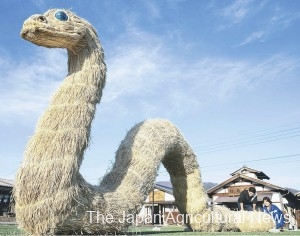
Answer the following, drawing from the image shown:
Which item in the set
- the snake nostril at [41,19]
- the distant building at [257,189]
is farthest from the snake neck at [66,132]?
the distant building at [257,189]

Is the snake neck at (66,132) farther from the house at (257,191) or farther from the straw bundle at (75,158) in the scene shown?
the house at (257,191)

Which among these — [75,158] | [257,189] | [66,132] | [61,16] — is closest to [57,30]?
[61,16]

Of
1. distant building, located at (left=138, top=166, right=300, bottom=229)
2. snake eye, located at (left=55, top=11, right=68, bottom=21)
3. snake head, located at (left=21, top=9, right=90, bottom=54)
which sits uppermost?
snake eye, located at (left=55, top=11, right=68, bottom=21)

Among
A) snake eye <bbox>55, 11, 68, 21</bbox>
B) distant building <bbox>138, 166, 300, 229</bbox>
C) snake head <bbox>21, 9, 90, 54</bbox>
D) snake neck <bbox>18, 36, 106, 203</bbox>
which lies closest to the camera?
snake neck <bbox>18, 36, 106, 203</bbox>

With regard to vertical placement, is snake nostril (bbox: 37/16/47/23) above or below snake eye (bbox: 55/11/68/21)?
below

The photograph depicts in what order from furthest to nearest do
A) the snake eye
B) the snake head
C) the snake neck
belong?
the snake eye → the snake head → the snake neck

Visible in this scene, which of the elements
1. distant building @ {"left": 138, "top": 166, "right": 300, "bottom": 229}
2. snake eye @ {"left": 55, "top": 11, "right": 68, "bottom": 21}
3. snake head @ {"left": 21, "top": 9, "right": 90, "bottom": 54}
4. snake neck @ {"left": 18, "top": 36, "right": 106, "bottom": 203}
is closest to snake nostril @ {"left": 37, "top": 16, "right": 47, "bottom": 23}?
snake head @ {"left": 21, "top": 9, "right": 90, "bottom": 54}

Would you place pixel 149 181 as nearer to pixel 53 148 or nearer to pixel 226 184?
pixel 53 148

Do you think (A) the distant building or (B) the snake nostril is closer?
(B) the snake nostril

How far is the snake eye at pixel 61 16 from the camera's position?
5767 mm

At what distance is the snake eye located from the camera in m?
5.77

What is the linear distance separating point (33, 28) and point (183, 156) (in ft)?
15.7

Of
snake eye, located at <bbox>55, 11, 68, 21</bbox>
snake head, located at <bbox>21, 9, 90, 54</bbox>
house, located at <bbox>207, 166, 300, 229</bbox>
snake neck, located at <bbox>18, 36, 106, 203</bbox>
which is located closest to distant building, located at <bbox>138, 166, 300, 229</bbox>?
house, located at <bbox>207, 166, 300, 229</bbox>

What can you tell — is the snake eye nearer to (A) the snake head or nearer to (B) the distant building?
(A) the snake head
